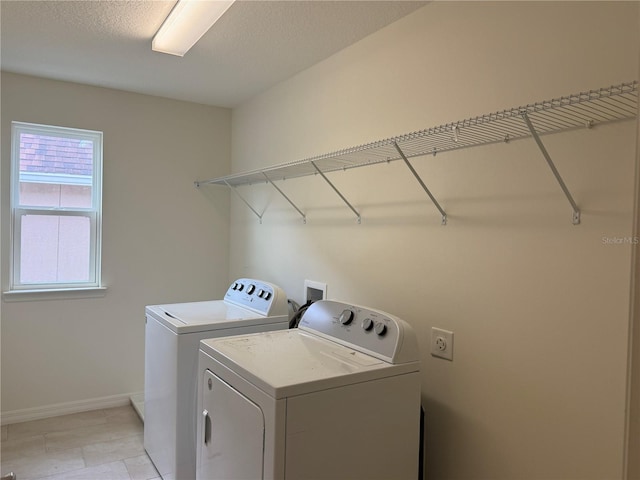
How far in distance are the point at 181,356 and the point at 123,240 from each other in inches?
60.1

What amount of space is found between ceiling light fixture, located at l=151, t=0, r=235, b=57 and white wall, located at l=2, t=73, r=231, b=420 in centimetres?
118

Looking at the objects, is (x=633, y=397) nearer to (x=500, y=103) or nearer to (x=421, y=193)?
(x=500, y=103)

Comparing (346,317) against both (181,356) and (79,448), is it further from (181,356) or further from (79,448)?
(79,448)

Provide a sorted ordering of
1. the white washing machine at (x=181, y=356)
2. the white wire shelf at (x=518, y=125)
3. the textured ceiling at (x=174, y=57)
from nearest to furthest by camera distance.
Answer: the white wire shelf at (x=518, y=125), the textured ceiling at (x=174, y=57), the white washing machine at (x=181, y=356)

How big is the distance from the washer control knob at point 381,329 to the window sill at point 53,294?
2404 mm

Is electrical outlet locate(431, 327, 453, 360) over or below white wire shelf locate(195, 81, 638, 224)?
below

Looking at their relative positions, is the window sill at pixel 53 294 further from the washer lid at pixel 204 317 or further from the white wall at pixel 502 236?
the white wall at pixel 502 236

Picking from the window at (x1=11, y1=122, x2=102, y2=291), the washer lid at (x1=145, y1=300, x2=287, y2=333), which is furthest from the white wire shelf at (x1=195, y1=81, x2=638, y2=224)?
the window at (x1=11, y1=122, x2=102, y2=291)

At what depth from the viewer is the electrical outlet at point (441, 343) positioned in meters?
1.82

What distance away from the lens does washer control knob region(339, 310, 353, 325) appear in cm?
187

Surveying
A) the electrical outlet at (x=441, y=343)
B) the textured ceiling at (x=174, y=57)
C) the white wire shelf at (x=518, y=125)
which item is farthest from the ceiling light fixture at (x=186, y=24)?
the electrical outlet at (x=441, y=343)

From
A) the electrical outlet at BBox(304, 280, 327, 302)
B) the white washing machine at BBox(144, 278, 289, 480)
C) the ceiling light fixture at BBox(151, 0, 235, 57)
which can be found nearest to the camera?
the ceiling light fixture at BBox(151, 0, 235, 57)

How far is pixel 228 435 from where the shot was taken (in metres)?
1.60

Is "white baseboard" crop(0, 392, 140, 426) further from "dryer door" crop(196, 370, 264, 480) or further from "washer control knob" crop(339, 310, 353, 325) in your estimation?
"washer control knob" crop(339, 310, 353, 325)
